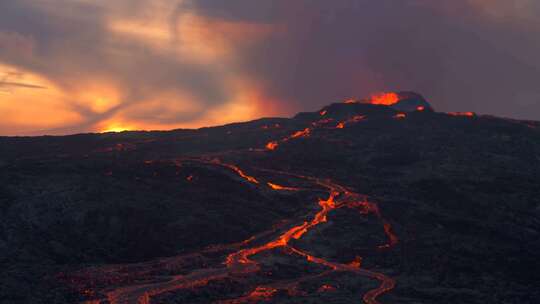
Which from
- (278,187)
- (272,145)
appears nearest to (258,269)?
(278,187)

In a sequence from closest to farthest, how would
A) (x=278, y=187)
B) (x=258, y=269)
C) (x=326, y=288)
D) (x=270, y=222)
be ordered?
1. (x=326, y=288)
2. (x=258, y=269)
3. (x=270, y=222)
4. (x=278, y=187)

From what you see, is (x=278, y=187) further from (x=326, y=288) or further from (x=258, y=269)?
(x=326, y=288)

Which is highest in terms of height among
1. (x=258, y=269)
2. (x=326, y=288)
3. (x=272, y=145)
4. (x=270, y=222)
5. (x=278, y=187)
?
(x=272, y=145)

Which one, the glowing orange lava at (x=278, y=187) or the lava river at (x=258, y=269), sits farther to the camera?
the glowing orange lava at (x=278, y=187)

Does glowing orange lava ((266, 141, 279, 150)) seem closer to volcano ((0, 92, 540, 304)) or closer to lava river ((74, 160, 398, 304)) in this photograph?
volcano ((0, 92, 540, 304))

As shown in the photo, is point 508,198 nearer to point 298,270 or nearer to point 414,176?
point 414,176

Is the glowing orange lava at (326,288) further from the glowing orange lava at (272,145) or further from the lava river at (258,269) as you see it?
the glowing orange lava at (272,145)

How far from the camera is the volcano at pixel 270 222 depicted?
6272cm

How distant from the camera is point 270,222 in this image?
9419 centimetres

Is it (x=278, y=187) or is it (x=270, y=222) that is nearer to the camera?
(x=270, y=222)

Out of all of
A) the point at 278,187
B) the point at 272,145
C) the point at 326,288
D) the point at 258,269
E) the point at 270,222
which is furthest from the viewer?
the point at 272,145

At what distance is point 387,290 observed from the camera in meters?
62.5

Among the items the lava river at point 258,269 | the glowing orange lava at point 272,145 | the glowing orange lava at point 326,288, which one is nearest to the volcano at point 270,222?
the lava river at point 258,269

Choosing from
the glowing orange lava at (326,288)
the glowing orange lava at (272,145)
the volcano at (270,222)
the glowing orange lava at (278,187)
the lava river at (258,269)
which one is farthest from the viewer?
the glowing orange lava at (272,145)
